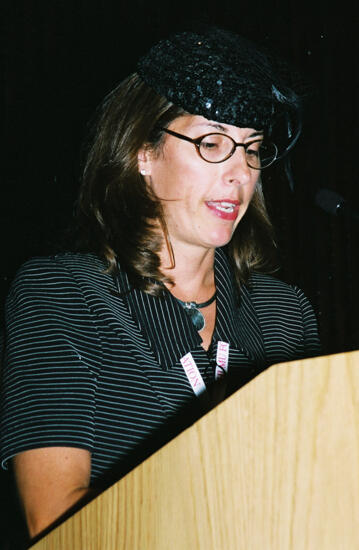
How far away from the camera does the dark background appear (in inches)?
91.4

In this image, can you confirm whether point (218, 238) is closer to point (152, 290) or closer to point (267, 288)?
point (152, 290)

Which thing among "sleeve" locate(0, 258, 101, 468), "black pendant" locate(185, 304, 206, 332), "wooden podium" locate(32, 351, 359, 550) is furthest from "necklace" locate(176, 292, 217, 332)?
"wooden podium" locate(32, 351, 359, 550)

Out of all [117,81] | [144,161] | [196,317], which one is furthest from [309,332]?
[117,81]

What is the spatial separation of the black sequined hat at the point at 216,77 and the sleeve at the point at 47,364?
1.57ft

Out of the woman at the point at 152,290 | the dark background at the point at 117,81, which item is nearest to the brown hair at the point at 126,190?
the woman at the point at 152,290

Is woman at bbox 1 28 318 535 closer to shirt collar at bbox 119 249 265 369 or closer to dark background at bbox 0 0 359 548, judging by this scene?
shirt collar at bbox 119 249 265 369

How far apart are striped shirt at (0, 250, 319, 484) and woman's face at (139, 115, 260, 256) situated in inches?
6.7

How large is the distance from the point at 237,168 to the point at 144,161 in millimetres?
248

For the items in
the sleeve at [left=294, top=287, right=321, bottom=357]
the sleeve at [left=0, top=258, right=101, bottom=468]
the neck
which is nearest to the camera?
the sleeve at [left=0, top=258, right=101, bottom=468]

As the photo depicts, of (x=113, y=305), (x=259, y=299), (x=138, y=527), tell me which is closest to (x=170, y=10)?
(x=259, y=299)

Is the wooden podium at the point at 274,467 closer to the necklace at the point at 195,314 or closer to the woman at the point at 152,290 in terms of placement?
the woman at the point at 152,290

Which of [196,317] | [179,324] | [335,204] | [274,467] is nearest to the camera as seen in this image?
[274,467]

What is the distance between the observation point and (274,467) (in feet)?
2.06

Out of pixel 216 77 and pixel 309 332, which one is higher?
pixel 216 77
